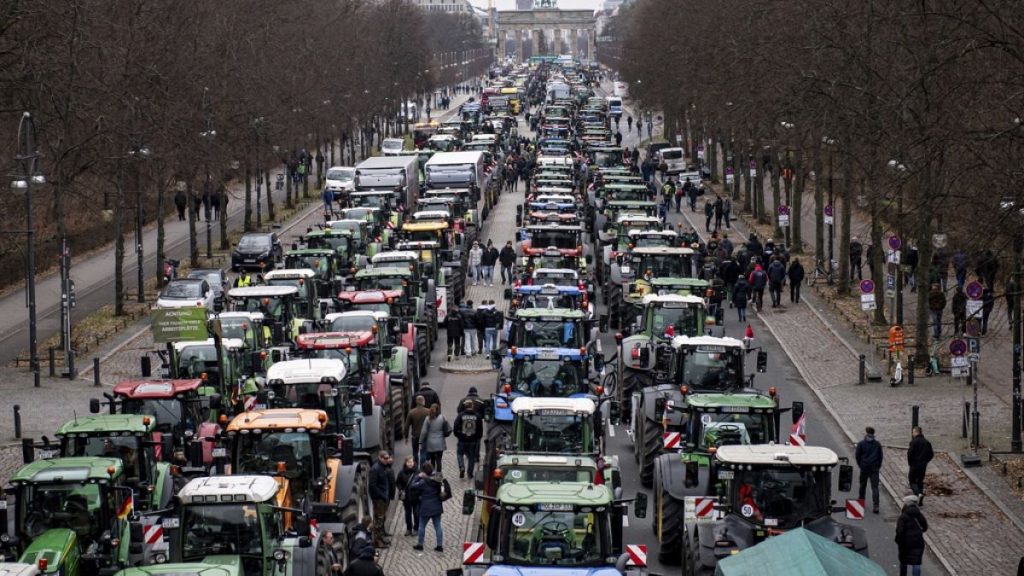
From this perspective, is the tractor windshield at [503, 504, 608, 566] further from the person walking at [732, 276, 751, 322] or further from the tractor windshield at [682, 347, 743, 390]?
the person walking at [732, 276, 751, 322]

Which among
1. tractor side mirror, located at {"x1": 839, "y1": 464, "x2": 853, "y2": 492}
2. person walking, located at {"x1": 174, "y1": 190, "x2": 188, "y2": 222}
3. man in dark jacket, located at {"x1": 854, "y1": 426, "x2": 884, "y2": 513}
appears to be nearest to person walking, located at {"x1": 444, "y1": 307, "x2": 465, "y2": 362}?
man in dark jacket, located at {"x1": 854, "y1": 426, "x2": 884, "y2": 513}

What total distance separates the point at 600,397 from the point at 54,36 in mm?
17311

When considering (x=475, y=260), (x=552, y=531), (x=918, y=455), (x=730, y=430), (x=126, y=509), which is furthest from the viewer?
(x=475, y=260)

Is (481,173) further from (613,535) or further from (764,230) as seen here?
(613,535)

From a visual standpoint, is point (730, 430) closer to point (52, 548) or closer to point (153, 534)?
point (153, 534)

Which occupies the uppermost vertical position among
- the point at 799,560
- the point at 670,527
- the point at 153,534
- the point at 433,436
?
the point at 799,560

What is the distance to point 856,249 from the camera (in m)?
51.9

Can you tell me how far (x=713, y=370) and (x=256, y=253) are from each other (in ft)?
104

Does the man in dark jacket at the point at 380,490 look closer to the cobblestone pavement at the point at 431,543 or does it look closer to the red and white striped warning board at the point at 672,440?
the cobblestone pavement at the point at 431,543

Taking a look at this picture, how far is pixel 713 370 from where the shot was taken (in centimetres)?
2878

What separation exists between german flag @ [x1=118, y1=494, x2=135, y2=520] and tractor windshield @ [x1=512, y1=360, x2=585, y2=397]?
28.3ft

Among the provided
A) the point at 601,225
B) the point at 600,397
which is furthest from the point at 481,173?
the point at 600,397

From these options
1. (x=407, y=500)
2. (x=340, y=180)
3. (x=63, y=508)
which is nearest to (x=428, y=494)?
(x=407, y=500)

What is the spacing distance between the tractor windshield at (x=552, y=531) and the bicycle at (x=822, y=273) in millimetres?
35763
